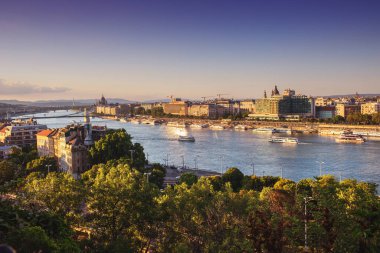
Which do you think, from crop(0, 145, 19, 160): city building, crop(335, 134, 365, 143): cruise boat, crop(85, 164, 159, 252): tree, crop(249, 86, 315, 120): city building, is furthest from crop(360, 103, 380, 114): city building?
crop(85, 164, 159, 252): tree

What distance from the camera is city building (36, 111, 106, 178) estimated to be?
15.9 metres

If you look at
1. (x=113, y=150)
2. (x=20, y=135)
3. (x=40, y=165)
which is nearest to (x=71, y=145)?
(x=40, y=165)

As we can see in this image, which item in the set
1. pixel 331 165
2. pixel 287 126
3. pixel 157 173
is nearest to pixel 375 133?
pixel 287 126

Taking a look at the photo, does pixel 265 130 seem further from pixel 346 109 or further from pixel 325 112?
pixel 325 112

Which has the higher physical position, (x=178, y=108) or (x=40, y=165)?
(x=178, y=108)

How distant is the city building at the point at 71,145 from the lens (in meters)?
15.9

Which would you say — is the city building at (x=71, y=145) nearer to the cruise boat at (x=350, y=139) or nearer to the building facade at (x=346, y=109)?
the cruise boat at (x=350, y=139)

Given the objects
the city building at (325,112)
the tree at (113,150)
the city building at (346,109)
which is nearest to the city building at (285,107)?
the city building at (325,112)

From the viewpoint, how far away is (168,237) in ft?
18.9

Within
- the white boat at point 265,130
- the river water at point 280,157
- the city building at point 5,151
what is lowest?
the river water at point 280,157

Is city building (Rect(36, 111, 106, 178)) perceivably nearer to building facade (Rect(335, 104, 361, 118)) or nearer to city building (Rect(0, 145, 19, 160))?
city building (Rect(0, 145, 19, 160))

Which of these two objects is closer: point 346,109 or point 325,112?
point 346,109

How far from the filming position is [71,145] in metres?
15.9

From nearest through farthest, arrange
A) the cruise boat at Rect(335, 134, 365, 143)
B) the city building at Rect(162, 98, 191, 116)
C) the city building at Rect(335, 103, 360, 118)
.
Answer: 1. the cruise boat at Rect(335, 134, 365, 143)
2. the city building at Rect(335, 103, 360, 118)
3. the city building at Rect(162, 98, 191, 116)
